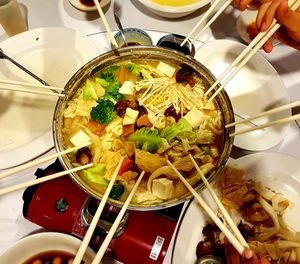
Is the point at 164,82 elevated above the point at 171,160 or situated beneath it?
elevated above

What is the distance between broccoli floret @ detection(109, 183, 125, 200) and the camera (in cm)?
138

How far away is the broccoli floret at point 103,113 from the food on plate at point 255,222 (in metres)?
0.66

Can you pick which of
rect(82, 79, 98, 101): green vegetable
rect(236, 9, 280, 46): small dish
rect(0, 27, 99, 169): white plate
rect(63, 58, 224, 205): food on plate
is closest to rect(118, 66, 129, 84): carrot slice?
rect(63, 58, 224, 205): food on plate

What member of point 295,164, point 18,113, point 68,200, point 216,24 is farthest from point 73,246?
point 216,24

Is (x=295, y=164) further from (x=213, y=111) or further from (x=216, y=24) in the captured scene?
(x=216, y=24)

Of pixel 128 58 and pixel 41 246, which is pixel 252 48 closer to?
pixel 128 58

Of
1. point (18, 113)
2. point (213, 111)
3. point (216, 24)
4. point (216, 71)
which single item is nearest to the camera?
point (213, 111)

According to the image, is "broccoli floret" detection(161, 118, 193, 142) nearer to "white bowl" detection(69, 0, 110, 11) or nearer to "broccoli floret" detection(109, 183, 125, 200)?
"broccoli floret" detection(109, 183, 125, 200)

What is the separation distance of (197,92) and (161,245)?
2.29ft

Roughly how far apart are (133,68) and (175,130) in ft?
1.20

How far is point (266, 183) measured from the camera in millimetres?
1833

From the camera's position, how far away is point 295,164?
1797 mm

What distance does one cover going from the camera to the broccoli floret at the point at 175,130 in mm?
1436

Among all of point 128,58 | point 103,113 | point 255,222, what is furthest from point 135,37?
point 255,222
